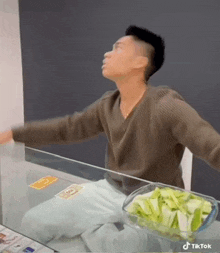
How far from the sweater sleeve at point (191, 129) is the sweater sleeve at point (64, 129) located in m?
0.36

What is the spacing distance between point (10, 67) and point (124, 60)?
3.49 feet

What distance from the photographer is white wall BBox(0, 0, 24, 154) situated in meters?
2.05

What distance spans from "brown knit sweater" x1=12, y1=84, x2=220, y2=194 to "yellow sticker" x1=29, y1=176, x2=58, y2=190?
18 cm

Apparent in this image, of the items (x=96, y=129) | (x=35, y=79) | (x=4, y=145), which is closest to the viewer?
(x=4, y=145)

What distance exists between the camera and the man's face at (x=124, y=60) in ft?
4.44

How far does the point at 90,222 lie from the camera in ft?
2.72

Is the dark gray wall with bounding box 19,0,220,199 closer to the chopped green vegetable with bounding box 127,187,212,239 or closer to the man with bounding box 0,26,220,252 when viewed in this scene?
the man with bounding box 0,26,220,252

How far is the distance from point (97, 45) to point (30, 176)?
903 millimetres

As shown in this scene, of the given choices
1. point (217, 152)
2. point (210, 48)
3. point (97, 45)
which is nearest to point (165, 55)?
point (210, 48)

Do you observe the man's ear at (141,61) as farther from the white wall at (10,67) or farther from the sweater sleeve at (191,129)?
the white wall at (10,67)

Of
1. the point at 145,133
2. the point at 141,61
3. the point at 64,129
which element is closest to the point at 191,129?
the point at 145,133

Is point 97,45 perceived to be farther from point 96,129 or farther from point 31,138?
point 31,138

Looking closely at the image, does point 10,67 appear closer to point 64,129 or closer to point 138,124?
point 64,129

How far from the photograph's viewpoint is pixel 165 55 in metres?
1.45
